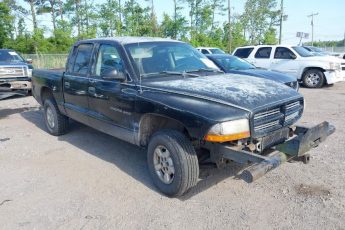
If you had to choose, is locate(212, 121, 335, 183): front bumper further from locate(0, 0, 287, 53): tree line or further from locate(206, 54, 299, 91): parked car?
locate(0, 0, 287, 53): tree line

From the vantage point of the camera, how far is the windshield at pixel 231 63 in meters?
9.95

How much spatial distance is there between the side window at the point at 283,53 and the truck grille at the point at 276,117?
34.1 ft

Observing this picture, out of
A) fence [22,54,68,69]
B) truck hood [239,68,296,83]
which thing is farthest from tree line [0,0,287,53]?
truck hood [239,68,296,83]

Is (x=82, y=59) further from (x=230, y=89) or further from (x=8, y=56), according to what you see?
(x=8, y=56)

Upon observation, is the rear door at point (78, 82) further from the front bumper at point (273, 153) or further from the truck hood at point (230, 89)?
the front bumper at point (273, 153)

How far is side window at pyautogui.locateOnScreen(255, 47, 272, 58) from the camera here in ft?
47.1

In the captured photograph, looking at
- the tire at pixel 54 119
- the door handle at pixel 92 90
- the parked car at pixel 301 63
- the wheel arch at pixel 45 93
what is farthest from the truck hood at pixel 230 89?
the parked car at pixel 301 63

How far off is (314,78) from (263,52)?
2402 mm

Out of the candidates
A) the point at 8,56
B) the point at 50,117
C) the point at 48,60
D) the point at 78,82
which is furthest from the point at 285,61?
the point at 48,60

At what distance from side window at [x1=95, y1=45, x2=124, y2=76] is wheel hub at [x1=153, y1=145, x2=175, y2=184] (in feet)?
4.18

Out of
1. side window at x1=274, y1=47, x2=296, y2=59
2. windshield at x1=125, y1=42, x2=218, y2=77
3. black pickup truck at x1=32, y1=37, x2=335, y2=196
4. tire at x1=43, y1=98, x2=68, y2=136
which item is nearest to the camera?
black pickup truck at x1=32, y1=37, x2=335, y2=196

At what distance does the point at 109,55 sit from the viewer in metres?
4.90

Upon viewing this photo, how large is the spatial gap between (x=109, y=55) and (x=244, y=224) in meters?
3.01

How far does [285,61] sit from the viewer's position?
1383 centimetres
